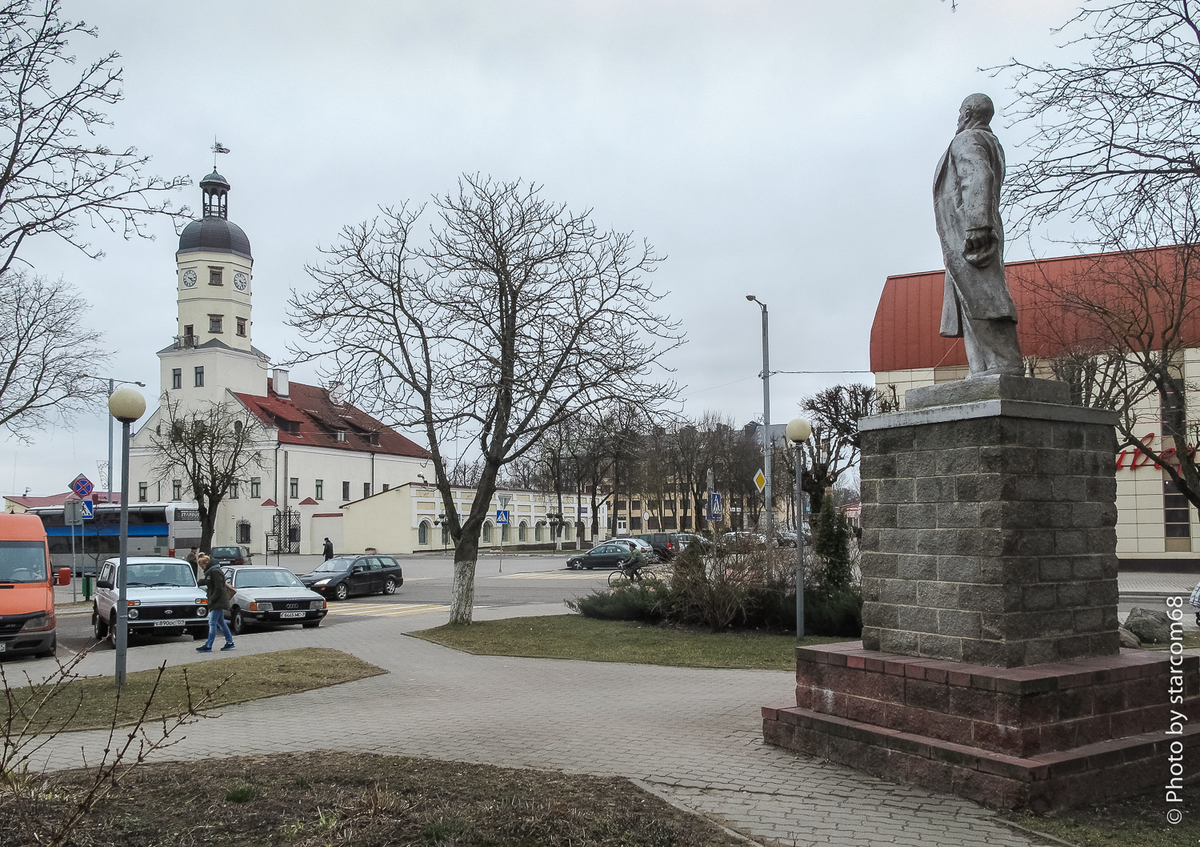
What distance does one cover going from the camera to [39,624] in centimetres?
1522

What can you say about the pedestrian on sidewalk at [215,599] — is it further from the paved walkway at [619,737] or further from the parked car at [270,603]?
the parked car at [270,603]

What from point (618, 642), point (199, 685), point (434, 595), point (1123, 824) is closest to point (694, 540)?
point (618, 642)

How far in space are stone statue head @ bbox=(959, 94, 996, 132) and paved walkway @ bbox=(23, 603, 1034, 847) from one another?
4.91 metres

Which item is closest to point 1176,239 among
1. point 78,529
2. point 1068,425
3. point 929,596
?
point 1068,425

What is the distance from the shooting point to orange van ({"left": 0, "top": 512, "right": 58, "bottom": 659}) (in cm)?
1499

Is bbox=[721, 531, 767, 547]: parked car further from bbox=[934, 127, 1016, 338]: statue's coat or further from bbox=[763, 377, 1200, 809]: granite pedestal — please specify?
bbox=[934, 127, 1016, 338]: statue's coat

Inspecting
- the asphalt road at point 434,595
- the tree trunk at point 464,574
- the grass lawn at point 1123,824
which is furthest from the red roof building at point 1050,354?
the grass lawn at point 1123,824

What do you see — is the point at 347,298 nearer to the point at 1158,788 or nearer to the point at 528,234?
the point at 528,234

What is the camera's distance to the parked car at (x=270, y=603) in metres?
20.2

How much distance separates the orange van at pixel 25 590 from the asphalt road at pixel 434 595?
1.77m

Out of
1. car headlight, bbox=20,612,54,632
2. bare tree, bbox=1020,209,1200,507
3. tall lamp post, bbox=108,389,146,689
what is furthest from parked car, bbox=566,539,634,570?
tall lamp post, bbox=108,389,146,689

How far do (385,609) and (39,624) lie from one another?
11.2 m

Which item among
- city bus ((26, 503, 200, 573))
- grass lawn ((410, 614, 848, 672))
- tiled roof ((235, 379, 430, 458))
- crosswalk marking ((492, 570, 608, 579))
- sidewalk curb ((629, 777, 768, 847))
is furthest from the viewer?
tiled roof ((235, 379, 430, 458))

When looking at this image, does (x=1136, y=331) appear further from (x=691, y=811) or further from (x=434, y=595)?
(x=434, y=595)
